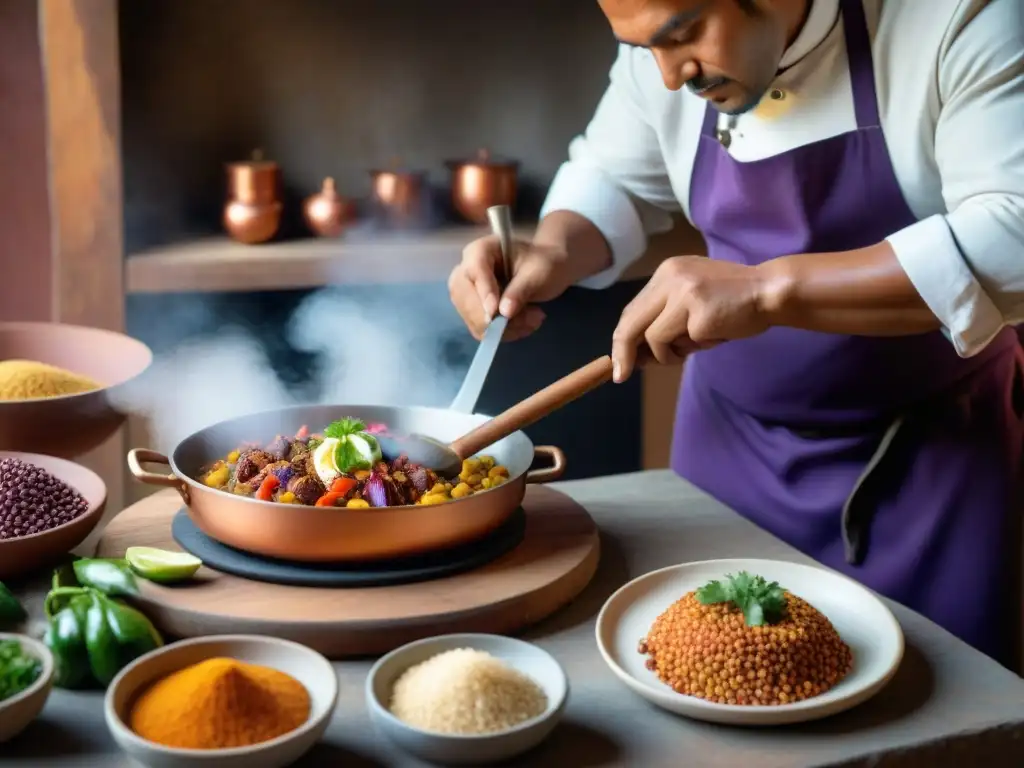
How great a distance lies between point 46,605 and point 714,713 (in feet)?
2.20

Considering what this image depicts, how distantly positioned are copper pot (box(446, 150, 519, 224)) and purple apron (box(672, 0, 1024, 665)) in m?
1.09

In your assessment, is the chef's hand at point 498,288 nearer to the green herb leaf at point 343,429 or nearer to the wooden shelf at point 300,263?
the green herb leaf at point 343,429

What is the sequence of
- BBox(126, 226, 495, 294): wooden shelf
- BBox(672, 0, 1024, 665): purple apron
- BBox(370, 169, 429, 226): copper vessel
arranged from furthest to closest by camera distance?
BBox(370, 169, 429, 226): copper vessel → BBox(126, 226, 495, 294): wooden shelf → BBox(672, 0, 1024, 665): purple apron

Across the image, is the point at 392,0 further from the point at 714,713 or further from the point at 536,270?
the point at 714,713

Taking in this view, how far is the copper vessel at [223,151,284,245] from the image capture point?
105 inches

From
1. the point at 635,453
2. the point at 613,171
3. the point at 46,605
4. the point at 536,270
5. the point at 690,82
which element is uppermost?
the point at 690,82

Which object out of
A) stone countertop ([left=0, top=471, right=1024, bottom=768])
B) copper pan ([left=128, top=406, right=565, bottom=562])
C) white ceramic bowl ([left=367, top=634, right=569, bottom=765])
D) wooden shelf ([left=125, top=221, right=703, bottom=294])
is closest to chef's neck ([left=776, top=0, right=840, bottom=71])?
copper pan ([left=128, top=406, right=565, bottom=562])

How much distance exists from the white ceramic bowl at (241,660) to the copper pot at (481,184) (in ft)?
5.97

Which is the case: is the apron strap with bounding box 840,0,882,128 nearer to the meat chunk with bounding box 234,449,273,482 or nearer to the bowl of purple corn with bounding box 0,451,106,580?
the meat chunk with bounding box 234,449,273,482

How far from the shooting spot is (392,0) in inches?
113

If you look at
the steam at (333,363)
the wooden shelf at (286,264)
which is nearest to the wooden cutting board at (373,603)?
the wooden shelf at (286,264)

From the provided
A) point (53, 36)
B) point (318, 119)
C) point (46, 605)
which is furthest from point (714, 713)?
point (318, 119)

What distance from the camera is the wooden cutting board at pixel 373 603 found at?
3.93 feet

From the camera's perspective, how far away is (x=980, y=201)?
4.50 feet
